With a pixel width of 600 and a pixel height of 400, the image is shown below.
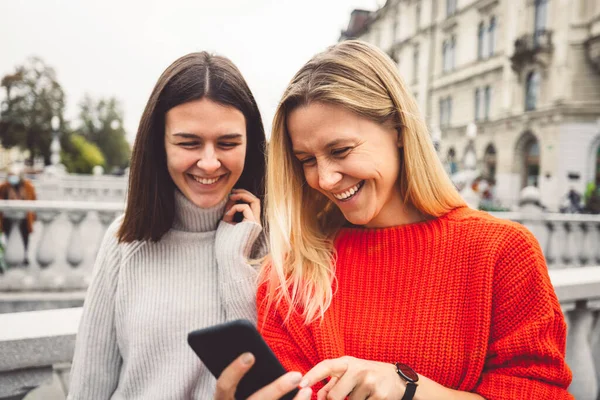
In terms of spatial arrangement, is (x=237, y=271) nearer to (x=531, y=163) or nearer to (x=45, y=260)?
(x=45, y=260)

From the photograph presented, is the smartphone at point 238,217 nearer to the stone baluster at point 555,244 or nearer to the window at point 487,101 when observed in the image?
the stone baluster at point 555,244

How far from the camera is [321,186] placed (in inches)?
61.5

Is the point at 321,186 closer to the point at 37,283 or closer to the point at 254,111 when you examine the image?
the point at 254,111

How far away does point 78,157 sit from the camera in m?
43.0

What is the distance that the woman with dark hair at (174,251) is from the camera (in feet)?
5.65

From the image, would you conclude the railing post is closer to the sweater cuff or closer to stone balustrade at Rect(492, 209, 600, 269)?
the sweater cuff

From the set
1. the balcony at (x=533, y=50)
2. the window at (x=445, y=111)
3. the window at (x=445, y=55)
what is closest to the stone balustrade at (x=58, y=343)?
the balcony at (x=533, y=50)

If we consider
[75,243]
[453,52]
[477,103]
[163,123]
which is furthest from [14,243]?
[453,52]

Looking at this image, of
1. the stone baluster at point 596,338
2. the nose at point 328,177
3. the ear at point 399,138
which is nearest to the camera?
the nose at point 328,177

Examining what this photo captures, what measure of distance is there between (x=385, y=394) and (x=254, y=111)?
3.82ft

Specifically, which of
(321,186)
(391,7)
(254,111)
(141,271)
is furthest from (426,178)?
(391,7)

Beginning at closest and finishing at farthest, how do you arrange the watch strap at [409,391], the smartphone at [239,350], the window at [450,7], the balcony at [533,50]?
1. the smartphone at [239,350]
2. the watch strap at [409,391]
3. the balcony at [533,50]
4. the window at [450,7]

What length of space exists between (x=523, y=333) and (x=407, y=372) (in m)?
0.36

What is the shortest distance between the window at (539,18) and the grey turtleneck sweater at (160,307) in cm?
2618
